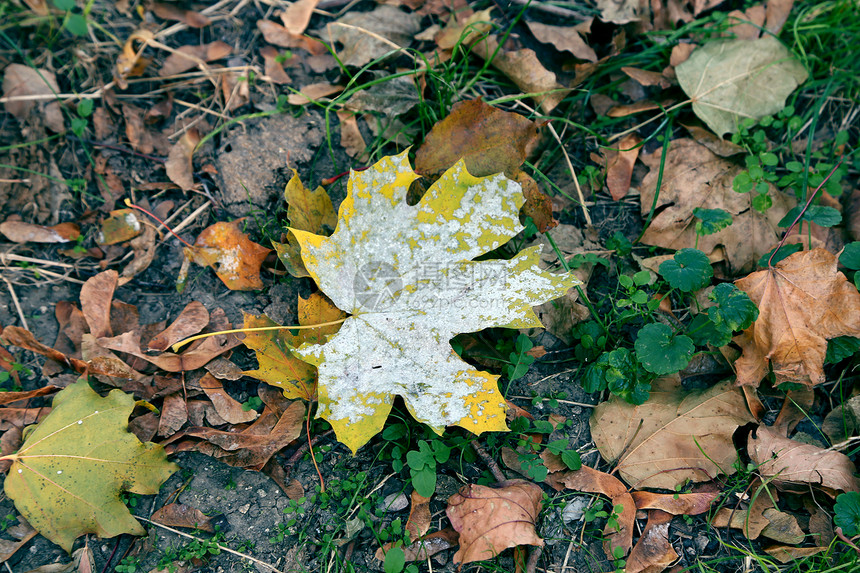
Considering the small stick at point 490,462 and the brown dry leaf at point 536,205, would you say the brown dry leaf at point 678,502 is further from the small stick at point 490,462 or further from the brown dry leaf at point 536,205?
the brown dry leaf at point 536,205

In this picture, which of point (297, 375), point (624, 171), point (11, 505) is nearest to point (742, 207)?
point (624, 171)

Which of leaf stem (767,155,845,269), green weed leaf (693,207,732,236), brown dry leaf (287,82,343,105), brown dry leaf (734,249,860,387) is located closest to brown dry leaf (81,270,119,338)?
brown dry leaf (287,82,343,105)

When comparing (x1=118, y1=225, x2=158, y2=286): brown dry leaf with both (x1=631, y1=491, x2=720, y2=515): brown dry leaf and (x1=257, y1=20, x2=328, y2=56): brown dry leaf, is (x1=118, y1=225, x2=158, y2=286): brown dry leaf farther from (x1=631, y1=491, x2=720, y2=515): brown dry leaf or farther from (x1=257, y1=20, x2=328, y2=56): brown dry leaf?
(x1=631, y1=491, x2=720, y2=515): brown dry leaf

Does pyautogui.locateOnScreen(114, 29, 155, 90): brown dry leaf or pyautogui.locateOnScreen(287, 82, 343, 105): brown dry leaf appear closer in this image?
pyautogui.locateOnScreen(287, 82, 343, 105): brown dry leaf

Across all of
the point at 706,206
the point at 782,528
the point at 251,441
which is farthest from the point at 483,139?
the point at 782,528

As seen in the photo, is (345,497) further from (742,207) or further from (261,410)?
(742,207)

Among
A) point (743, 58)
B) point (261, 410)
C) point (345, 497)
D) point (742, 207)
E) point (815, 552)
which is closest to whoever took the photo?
point (815, 552)
